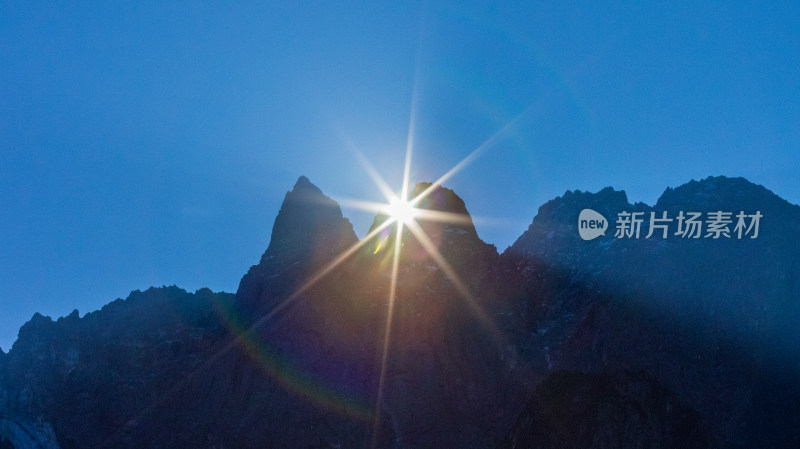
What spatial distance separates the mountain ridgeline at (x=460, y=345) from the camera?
7825cm

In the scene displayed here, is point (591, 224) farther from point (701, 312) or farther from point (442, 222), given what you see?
point (442, 222)

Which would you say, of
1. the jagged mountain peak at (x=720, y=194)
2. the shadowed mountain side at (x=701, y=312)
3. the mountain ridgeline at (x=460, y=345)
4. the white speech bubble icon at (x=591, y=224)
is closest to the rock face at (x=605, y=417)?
the mountain ridgeline at (x=460, y=345)

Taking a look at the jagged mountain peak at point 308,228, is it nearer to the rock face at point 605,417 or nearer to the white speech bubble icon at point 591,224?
the white speech bubble icon at point 591,224

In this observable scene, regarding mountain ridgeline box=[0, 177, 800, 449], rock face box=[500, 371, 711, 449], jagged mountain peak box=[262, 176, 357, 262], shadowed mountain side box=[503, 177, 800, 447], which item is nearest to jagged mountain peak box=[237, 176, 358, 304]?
jagged mountain peak box=[262, 176, 357, 262]

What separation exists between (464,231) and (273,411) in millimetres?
42732

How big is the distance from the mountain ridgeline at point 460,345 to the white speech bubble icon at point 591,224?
1197mm

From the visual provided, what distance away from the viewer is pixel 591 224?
100000 mm

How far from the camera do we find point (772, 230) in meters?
89.2

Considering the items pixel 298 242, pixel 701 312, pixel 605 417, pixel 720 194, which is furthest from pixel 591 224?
pixel 298 242

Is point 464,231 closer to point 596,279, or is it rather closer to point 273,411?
point 596,279

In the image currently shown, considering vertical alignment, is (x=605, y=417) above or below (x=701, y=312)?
below

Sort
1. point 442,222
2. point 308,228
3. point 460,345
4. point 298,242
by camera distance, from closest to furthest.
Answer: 1. point 460,345
2. point 442,222
3. point 298,242
4. point 308,228

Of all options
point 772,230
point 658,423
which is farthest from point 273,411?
point 772,230

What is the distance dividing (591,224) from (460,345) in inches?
1334
